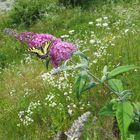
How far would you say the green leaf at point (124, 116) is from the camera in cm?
283

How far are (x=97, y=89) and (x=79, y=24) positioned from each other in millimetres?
6319

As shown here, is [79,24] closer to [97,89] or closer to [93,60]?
[93,60]

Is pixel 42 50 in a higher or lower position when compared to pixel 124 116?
higher

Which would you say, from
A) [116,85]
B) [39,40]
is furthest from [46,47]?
[116,85]

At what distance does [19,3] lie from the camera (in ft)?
47.3

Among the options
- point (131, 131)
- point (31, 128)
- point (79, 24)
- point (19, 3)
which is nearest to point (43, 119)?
point (31, 128)

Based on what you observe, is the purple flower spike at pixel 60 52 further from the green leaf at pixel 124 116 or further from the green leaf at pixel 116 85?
the green leaf at pixel 124 116

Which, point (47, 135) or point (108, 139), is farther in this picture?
point (47, 135)

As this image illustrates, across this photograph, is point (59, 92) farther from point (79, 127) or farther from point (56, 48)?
point (56, 48)

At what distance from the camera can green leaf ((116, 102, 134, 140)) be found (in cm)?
283

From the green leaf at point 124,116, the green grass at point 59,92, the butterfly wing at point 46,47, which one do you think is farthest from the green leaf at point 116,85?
the green grass at point 59,92

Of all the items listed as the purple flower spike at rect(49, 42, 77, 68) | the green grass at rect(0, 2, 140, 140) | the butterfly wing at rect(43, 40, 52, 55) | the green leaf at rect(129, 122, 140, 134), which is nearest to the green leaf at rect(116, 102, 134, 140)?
the green leaf at rect(129, 122, 140, 134)

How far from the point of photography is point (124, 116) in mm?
2859

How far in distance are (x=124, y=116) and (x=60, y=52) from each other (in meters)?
0.53
